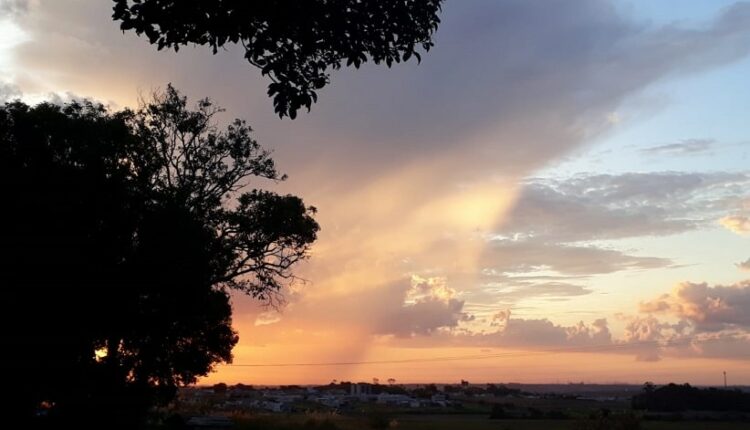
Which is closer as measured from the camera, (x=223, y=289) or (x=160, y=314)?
(x=160, y=314)

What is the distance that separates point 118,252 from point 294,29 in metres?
16.8

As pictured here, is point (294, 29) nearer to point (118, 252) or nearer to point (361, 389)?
point (118, 252)

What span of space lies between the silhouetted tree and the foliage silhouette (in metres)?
14.4

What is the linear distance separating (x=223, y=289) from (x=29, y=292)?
8658 mm

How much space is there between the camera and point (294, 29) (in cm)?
705

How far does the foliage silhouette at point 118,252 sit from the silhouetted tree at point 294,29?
1437cm

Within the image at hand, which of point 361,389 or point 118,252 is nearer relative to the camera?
Result: point 118,252

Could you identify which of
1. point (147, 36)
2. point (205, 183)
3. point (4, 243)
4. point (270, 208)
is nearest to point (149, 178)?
point (205, 183)

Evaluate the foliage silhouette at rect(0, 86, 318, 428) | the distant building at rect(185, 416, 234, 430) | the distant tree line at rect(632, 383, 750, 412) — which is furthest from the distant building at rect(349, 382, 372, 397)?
the foliage silhouette at rect(0, 86, 318, 428)

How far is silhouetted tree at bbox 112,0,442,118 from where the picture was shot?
22.5 ft

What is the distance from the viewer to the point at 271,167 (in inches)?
1120

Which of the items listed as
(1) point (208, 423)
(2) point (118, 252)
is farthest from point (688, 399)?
(2) point (118, 252)

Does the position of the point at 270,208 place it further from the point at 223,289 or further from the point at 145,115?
the point at 145,115

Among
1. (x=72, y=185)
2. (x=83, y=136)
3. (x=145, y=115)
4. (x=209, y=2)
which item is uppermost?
(x=145, y=115)
